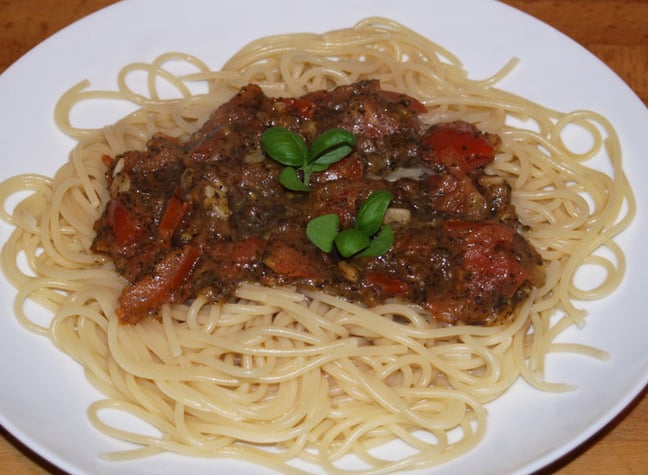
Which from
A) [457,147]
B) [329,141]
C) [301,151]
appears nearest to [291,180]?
[301,151]

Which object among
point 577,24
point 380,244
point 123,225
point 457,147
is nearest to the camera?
point 380,244

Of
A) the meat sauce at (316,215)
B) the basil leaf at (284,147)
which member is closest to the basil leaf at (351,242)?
the meat sauce at (316,215)

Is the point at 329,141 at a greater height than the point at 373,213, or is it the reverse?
the point at 329,141

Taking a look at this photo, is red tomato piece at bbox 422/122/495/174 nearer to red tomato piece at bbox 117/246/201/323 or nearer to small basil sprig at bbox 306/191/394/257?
small basil sprig at bbox 306/191/394/257

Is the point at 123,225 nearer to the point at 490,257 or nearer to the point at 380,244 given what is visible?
the point at 380,244

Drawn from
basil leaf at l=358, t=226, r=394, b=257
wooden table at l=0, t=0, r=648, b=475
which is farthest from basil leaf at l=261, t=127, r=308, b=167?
wooden table at l=0, t=0, r=648, b=475

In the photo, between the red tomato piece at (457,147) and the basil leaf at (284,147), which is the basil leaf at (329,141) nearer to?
the basil leaf at (284,147)

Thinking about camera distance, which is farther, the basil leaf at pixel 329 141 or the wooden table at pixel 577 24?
Answer: the wooden table at pixel 577 24
